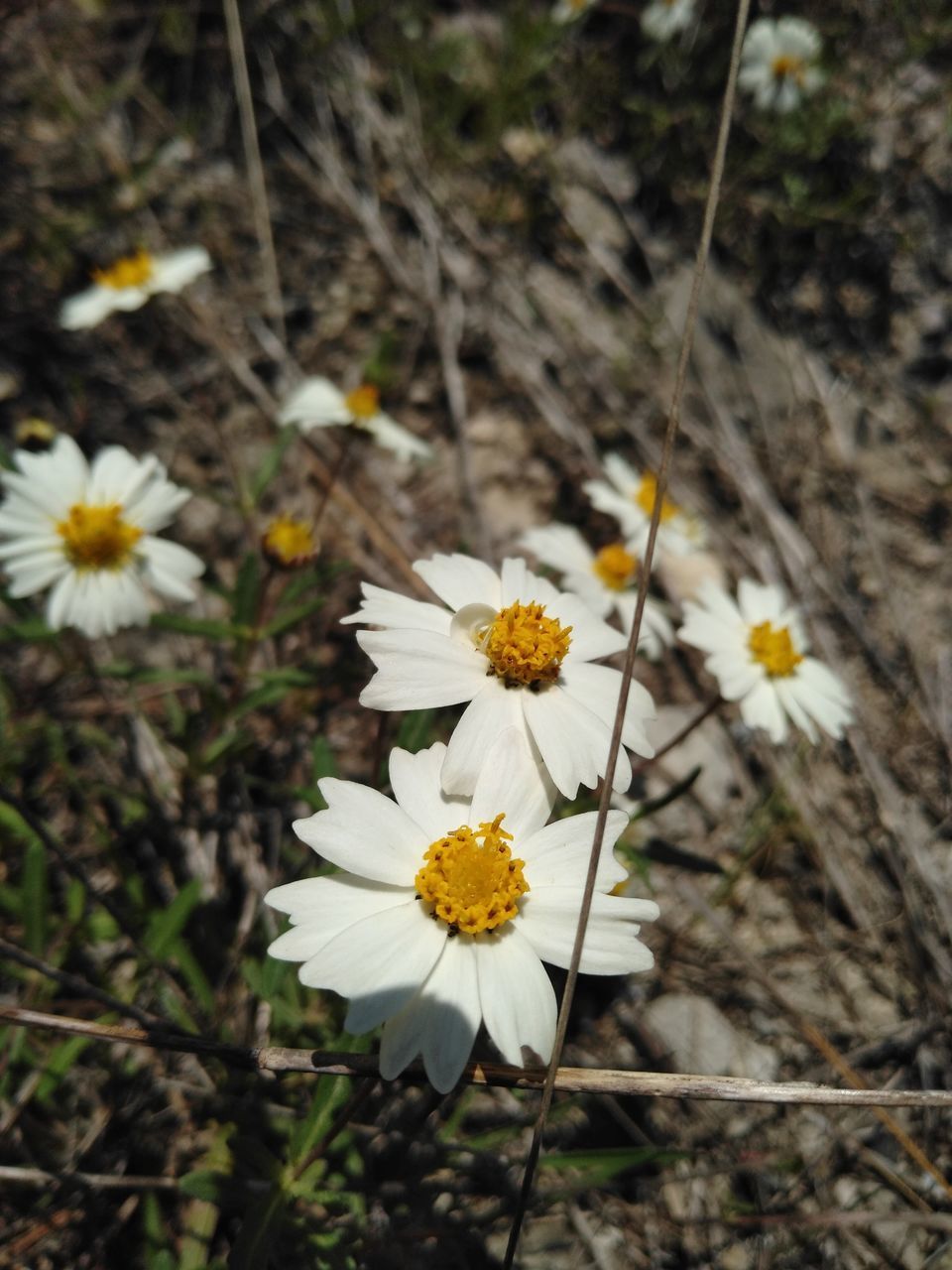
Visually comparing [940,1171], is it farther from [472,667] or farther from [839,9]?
[839,9]

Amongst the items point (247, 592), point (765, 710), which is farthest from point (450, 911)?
point (247, 592)

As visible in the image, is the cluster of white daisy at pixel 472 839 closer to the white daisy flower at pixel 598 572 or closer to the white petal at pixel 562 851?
the white petal at pixel 562 851

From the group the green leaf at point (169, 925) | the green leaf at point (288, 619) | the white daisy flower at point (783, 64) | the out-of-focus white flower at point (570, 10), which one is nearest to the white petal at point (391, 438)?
the green leaf at point (288, 619)

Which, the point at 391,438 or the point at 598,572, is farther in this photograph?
the point at 391,438

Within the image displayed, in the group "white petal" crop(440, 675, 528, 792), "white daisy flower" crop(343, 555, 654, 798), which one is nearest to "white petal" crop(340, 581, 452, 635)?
"white daisy flower" crop(343, 555, 654, 798)

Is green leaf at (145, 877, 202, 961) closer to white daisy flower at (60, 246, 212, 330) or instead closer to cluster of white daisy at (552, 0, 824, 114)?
white daisy flower at (60, 246, 212, 330)

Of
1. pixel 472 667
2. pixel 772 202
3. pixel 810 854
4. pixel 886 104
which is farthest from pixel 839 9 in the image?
pixel 472 667

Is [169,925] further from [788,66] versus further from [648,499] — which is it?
[788,66]
